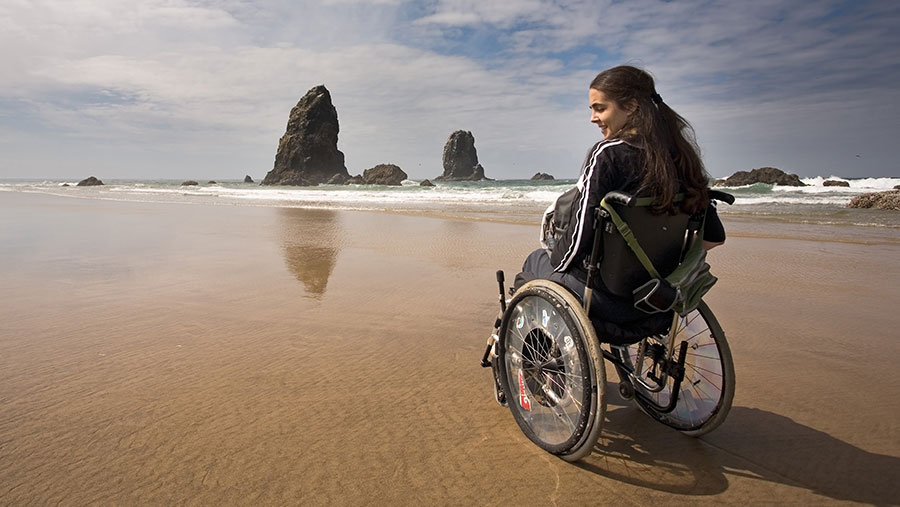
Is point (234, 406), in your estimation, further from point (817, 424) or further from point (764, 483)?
point (817, 424)

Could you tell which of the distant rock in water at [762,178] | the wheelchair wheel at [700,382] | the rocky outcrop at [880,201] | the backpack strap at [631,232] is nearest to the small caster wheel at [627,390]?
the wheelchair wheel at [700,382]

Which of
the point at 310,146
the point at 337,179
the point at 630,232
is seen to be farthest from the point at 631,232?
the point at 310,146

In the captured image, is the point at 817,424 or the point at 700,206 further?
the point at 817,424

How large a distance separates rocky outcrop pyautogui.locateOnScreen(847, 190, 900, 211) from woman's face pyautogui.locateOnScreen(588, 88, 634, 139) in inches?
794

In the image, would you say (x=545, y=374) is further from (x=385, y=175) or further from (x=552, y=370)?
(x=385, y=175)

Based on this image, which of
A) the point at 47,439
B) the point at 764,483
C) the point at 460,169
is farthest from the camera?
the point at 460,169

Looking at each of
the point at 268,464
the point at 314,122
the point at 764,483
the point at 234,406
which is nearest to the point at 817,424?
the point at 764,483

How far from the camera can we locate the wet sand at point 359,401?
6.55 feet

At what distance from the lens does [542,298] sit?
217cm

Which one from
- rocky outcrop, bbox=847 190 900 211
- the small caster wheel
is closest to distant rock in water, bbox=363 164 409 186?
rocky outcrop, bbox=847 190 900 211

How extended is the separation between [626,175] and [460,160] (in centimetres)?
11454

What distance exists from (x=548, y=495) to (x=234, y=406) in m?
1.62

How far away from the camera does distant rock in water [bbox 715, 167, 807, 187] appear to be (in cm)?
3578

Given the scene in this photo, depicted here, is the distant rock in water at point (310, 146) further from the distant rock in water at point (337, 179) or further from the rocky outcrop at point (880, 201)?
the rocky outcrop at point (880, 201)
